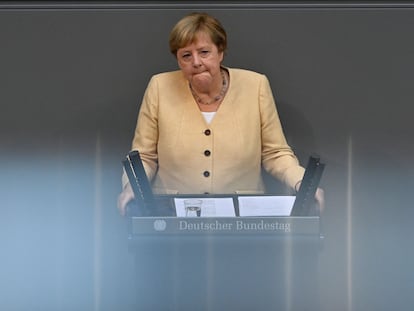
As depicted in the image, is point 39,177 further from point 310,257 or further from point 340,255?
point 310,257

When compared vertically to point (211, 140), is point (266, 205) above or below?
below

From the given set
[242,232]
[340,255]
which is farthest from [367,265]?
[242,232]

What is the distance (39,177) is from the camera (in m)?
3.91

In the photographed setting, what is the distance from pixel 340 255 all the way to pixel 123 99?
117 cm

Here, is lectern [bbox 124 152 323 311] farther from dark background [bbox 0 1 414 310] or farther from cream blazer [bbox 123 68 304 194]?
dark background [bbox 0 1 414 310]

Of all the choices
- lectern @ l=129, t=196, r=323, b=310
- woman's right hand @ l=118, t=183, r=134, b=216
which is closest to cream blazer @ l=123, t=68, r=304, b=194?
woman's right hand @ l=118, t=183, r=134, b=216

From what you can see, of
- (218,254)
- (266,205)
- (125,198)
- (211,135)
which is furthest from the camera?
(211,135)

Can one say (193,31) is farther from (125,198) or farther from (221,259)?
(221,259)

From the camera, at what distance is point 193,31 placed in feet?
9.61

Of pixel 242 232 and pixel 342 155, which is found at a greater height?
pixel 342 155

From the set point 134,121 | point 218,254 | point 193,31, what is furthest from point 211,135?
point 134,121

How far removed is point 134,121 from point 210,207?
4.35ft

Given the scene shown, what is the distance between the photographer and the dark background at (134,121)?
3.79 metres

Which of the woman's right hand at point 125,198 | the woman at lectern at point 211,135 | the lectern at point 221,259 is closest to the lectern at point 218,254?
the lectern at point 221,259
